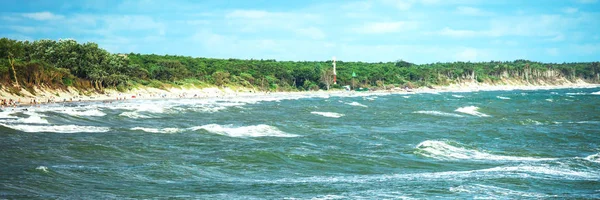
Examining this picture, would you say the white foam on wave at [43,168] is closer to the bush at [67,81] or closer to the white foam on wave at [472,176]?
the white foam on wave at [472,176]

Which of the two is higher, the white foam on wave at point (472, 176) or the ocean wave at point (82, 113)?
the ocean wave at point (82, 113)

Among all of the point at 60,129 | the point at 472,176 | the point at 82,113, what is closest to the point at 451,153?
the point at 472,176

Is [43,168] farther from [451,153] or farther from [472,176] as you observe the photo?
[451,153]

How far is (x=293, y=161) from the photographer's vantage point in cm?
2420

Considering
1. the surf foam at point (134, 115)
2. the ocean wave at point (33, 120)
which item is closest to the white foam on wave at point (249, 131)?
the ocean wave at point (33, 120)

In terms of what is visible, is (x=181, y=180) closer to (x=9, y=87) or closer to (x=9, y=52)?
(x=9, y=87)

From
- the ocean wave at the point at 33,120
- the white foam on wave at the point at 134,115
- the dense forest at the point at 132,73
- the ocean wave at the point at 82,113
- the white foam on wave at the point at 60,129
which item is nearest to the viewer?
the white foam on wave at the point at 60,129

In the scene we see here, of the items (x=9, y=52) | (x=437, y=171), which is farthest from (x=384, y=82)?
(x=437, y=171)

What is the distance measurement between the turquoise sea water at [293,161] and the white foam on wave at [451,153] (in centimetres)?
4

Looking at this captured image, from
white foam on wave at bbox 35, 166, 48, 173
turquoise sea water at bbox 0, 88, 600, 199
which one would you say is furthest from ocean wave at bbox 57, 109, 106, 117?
white foam on wave at bbox 35, 166, 48, 173

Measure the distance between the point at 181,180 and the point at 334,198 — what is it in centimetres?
557

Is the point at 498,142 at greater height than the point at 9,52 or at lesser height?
lesser

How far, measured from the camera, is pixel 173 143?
2911cm

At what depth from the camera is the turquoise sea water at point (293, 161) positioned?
17562 millimetres
